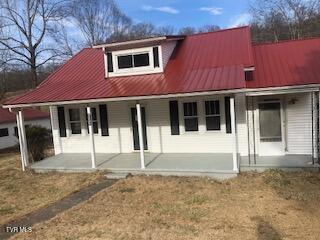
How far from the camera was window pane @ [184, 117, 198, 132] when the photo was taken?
1420 centimetres

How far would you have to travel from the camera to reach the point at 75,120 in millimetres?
16406

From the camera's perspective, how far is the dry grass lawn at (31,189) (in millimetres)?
9820

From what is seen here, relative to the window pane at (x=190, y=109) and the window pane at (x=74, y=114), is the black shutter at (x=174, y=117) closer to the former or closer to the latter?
the window pane at (x=190, y=109)

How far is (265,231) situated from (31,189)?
7564mm

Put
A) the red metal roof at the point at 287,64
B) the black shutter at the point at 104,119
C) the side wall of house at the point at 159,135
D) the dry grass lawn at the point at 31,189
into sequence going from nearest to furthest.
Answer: the dry grass lawn at the point at 31,189 < the red metal roof at the point at 287,64 < the side wall of house at the point at 159,135 < the black shutter at the point at 104,119

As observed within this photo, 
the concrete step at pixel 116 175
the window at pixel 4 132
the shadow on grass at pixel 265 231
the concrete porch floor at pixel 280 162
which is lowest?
the window at pixel 4 132

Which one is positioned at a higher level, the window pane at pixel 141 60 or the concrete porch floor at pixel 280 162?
the window pane at pixel 141 60

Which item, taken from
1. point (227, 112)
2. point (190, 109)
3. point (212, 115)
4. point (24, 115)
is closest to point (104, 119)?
point (190, 109)

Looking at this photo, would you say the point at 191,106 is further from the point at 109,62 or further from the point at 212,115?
the point at 109,62

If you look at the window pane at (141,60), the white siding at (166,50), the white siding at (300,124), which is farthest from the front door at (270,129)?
the window pane at (141,60)

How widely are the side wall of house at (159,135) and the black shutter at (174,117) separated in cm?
→ 16

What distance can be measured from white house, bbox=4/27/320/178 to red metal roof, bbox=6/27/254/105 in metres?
0.05

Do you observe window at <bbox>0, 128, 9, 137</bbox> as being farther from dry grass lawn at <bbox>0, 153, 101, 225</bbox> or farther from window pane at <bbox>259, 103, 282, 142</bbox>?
window pane at <bbox>259, 103, 282, 142</bbox>

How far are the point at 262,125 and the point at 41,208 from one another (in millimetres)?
8016
